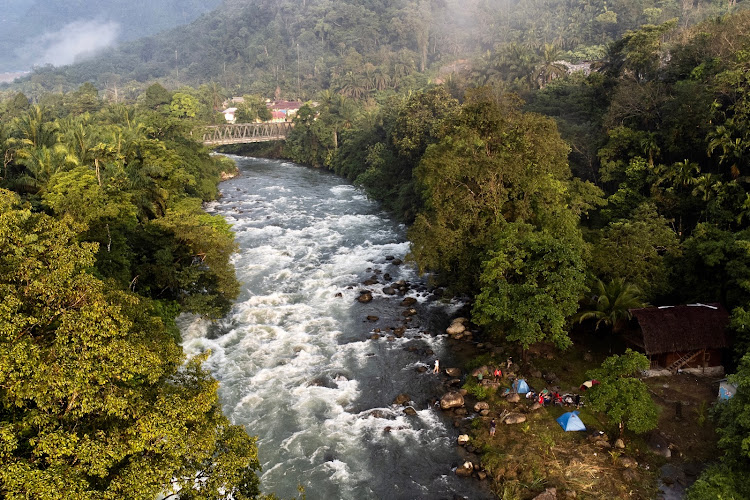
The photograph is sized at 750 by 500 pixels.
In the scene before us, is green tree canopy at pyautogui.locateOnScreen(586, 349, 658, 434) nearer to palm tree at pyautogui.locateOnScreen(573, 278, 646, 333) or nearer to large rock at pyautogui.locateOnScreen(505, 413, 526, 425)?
large rock at pyautogui.locateOnScreen(505, 413, 526, 425)

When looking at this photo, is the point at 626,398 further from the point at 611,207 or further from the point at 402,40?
the point at 402,40

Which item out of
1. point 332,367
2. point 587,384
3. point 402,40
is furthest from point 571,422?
point 402,40

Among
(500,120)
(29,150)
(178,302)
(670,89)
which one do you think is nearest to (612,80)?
(670,89)

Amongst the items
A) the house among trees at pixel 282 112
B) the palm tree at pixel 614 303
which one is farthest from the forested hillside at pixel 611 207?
the house among trees at pixel 282 112

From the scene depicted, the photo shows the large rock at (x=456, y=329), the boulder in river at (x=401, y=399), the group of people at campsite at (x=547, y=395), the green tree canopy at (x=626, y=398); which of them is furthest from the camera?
the large rock at (x=456, y=329)

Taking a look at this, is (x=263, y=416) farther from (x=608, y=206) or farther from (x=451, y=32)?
(x=451, y=32)

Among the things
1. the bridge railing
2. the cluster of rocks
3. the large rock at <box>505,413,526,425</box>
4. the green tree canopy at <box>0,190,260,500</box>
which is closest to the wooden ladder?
the large rock at <box>505,413,526,425</box>

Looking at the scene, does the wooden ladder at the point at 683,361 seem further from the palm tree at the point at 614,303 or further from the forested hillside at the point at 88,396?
the forested hillside at the point at 88,396
